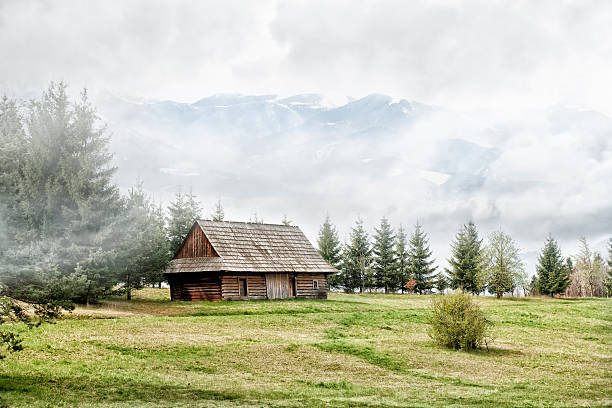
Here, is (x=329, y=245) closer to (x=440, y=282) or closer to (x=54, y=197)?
(x=440, y=282)

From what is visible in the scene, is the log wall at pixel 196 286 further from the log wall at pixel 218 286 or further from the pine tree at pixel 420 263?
the pine tree at pixel 420 263

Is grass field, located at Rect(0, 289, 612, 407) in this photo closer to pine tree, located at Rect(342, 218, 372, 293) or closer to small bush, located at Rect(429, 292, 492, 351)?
small bush, located at Rect(429, 292, 492, 351)

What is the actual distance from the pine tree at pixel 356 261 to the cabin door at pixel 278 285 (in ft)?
84.7

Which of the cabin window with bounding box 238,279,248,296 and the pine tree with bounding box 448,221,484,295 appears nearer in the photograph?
the cabin window with bounding box 238,279,248,296

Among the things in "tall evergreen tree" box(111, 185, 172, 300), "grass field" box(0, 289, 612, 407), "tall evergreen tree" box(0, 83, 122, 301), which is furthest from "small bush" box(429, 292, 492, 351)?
"tall evergreen tree" box(111, 185, 172, 300)

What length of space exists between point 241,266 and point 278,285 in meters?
4.47

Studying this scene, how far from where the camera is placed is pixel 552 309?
43.4 metres

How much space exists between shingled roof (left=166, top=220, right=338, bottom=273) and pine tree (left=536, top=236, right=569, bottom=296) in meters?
39.0

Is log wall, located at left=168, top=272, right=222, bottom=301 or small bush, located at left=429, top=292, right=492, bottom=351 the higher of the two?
log wall, located at left=168, top=272, right=222, bottom=301

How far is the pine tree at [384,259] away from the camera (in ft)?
234

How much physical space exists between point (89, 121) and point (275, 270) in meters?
22.7

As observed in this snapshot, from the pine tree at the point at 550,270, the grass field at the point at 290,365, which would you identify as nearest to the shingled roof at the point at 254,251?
the grass field at the point at 290,365

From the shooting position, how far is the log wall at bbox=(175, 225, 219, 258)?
44719 millimetres

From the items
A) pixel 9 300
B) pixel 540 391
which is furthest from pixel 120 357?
pixel 540 391
